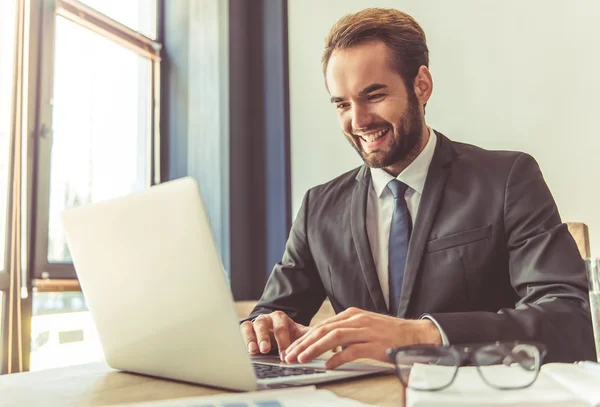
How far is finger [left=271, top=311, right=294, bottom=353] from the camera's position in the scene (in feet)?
3.30

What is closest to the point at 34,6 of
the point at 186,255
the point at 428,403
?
the point at 186,255

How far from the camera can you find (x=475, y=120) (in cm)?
240

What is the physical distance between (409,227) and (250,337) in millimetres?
527

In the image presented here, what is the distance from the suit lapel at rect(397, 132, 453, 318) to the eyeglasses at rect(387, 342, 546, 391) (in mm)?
779

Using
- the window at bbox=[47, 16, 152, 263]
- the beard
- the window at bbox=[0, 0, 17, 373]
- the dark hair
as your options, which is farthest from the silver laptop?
the window at bbox=[47, 16, 152, 263]

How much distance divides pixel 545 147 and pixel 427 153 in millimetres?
973

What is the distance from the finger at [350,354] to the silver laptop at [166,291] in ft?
0.05

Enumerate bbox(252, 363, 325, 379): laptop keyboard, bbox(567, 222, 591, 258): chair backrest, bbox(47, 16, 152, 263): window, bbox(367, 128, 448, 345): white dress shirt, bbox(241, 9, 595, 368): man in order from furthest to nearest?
bbox(47, 16, 152, 263): window < bbox(567, 222, 591, 258): chair backrest < bbox(367, 128, 448, 345): white dress shirt < bbox(241, 9, 595, 368): man < bbox(252, 363, 325, 379): laptop keyboard

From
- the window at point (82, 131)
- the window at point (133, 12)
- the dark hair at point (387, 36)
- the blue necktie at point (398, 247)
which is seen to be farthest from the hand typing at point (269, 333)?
the window at point (133, 12)

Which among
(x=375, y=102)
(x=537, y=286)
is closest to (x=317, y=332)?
(x=537, y=286)

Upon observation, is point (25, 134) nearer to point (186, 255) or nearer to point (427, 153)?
point (427, 153)

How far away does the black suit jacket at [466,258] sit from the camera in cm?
101

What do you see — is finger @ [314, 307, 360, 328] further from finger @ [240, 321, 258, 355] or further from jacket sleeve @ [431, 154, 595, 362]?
finger @ [240, 321, 258, 355]

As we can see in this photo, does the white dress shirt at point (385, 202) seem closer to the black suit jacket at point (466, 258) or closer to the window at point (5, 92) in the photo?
the black suit jacket at point (466, 258)
